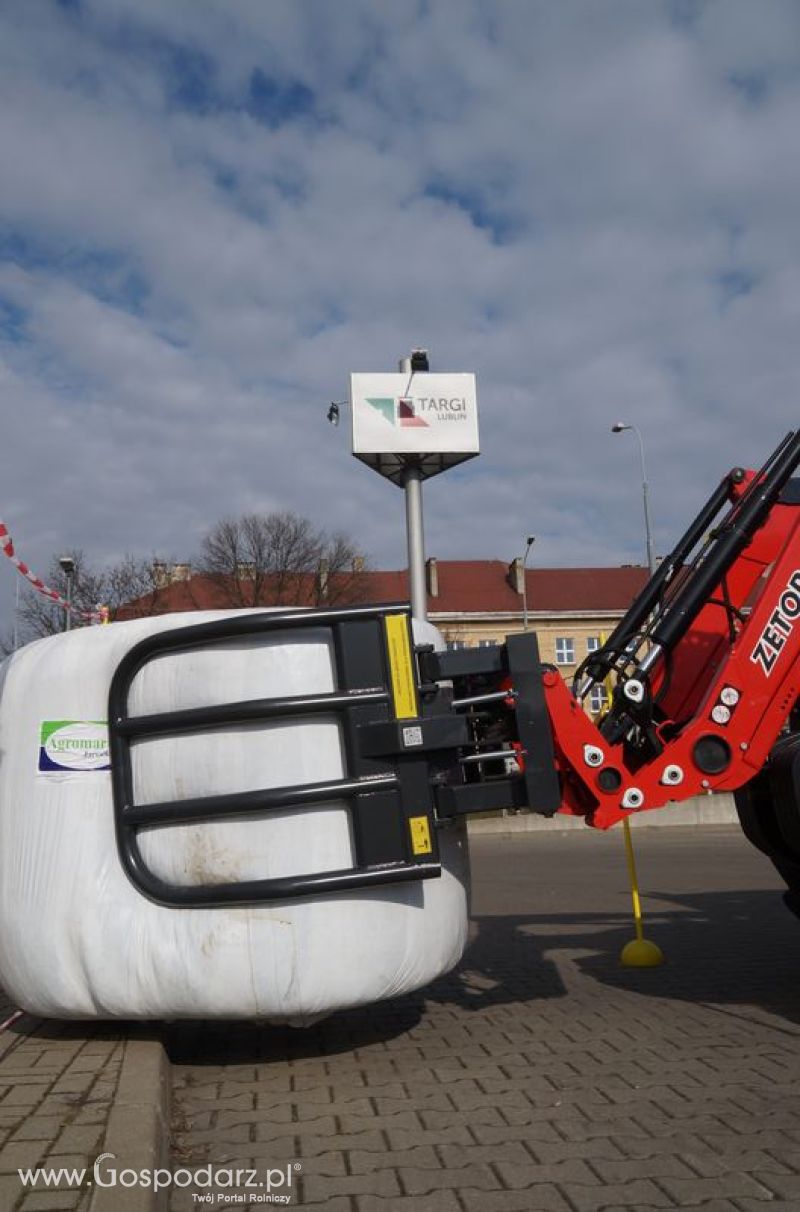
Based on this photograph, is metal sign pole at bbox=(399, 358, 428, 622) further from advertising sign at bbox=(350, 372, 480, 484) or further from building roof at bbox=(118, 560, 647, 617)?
building roof at bbox=(118, 560, 647, 617)

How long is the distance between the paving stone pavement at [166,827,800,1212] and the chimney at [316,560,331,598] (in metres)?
34.4

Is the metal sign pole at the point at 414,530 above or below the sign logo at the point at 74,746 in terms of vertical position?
above

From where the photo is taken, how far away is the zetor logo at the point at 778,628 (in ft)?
A: 17.5

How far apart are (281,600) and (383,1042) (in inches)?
1412

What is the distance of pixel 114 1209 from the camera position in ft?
9.05

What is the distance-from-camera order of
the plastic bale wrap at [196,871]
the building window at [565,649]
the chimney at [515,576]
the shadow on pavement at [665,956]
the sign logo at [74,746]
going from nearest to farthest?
1. the plastic bale wrap at [196,871]
2. the sign logo at [74,746]
3. the shadow on pavement at [665,956]
4. the building window at [565,649]
5. the chimney at [515,576]

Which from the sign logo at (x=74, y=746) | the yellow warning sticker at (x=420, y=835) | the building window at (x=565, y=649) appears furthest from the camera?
the building window at (x=565, y=649)

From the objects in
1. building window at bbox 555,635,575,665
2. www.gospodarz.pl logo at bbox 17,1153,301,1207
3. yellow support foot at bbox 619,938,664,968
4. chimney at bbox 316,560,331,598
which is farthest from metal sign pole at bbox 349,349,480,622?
building window at bbox 555,635,575,665

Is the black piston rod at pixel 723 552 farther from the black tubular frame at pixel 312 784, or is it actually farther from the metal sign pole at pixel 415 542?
the metal sign pole at pixel 415 542

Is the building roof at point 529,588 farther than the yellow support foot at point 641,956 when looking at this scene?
Yes

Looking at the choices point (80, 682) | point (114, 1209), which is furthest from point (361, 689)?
point (114, 1209)

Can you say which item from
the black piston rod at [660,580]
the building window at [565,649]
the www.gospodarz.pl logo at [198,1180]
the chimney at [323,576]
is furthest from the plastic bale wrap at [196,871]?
the building window at [565,649]

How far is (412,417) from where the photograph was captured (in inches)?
837

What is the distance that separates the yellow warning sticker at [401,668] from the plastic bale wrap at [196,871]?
26cm
